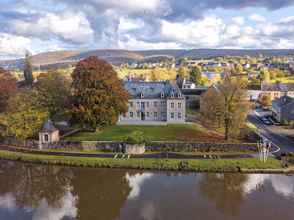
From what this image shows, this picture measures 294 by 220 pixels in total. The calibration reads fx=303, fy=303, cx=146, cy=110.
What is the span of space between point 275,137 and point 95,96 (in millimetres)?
26173

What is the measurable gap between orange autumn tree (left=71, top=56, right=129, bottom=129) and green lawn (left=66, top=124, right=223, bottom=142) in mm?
1986

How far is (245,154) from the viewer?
35.4m

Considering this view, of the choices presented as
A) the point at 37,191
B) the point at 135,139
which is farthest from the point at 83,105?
the point at 37,191

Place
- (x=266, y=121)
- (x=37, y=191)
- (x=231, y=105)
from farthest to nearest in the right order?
(x=266, y=121)
(x=231, y=105)
(x=37, y=191)

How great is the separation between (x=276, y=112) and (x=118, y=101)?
110 feet

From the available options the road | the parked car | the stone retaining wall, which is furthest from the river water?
the parked car

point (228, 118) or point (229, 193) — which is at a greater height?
point (228, 118)

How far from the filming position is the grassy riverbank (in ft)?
104

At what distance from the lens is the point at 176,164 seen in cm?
3241

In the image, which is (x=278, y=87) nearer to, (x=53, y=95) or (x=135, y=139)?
(x=135, y=139)

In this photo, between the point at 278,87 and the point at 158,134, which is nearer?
the point at 158,134

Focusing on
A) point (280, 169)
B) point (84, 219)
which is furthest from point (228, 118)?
point (84, 219)

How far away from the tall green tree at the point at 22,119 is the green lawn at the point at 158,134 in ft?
15.3

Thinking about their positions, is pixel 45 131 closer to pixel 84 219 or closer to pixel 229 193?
pixel 84 219
